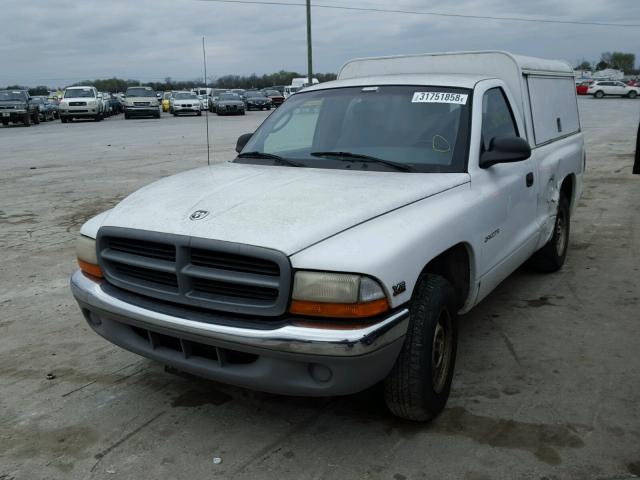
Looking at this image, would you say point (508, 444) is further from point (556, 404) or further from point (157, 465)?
point (157, 465)

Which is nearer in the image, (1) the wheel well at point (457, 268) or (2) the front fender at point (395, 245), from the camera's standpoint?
(2) the front fender at point (395, 245)

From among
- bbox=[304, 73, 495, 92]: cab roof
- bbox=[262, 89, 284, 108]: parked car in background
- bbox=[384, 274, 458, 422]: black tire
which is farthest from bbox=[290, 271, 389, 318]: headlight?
bbox=[262, 89, 284, 108]: parked car in background

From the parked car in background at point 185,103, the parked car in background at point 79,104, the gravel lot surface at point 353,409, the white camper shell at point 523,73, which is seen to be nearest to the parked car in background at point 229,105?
the parked car in background at point 185,103

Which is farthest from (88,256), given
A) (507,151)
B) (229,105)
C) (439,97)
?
(229,105)

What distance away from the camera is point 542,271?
19.0 feet

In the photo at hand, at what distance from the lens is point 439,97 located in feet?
13.5

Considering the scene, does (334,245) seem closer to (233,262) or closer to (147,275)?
(233,262)

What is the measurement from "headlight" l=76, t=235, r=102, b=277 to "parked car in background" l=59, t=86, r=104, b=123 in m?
32.6

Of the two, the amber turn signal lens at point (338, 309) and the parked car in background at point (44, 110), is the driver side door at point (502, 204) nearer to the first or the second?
the amber turn signal lens at point (338, 309)

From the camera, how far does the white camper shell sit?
16.1 ft

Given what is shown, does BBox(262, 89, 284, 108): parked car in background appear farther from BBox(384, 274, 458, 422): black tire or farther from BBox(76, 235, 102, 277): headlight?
BBox(384, 274, 458, 422): black tire

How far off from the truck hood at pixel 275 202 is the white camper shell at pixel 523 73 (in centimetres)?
157

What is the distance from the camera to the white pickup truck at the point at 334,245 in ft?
8.90

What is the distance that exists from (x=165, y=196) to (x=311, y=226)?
1.07 m
